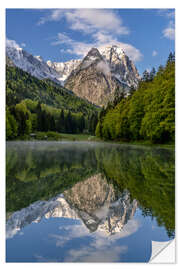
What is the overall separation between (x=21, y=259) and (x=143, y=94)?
1558 inches

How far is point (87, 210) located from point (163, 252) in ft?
6.40

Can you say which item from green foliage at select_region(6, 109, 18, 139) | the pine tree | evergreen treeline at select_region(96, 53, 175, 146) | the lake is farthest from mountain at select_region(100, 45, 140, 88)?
the pine tree

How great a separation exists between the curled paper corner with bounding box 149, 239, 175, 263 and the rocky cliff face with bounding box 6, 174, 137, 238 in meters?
0.75

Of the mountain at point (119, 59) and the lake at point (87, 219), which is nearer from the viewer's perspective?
the lake at point (87, 219)

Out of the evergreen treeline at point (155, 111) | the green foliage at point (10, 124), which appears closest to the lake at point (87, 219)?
the green foliage at point (10, 124)

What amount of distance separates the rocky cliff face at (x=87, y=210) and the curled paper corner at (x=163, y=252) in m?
0.75

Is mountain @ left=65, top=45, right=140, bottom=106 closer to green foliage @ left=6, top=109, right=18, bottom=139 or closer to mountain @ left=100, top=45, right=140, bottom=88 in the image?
mountain @ left=100, top=45, right=140, bottom=88

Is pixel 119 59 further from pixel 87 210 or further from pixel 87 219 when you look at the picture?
pixel 87 219

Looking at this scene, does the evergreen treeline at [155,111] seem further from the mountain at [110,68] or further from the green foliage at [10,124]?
the green foliage at [10,124]

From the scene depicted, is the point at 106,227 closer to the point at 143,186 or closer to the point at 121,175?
the point at 143,186

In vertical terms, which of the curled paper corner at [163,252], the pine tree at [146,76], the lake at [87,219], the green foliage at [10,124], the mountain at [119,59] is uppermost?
the pine tree at [146,76]

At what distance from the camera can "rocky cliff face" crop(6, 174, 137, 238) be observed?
4.88 meters

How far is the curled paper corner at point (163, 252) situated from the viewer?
13.3 feet
